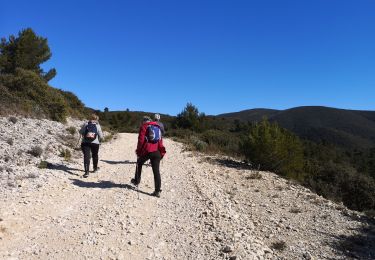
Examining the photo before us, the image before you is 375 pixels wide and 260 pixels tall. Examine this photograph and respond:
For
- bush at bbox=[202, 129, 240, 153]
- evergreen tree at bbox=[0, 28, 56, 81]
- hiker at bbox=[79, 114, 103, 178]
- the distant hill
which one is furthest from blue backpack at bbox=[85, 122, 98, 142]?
the distant hill

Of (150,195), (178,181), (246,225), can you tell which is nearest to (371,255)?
(246,225)

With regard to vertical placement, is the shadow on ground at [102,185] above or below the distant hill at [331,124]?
below

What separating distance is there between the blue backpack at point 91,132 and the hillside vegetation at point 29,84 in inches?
285

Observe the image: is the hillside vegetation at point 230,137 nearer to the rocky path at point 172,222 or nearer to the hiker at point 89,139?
the rocky path at point 172,222

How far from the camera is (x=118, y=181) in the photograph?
9.88 metres

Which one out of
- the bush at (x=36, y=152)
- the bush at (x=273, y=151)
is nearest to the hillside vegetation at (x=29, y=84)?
the bush at (x=36, y=152)

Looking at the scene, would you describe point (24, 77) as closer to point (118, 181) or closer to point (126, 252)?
point (118, 181)

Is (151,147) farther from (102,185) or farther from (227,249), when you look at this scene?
(227,249)

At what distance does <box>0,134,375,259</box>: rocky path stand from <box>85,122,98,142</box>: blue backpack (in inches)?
45.3

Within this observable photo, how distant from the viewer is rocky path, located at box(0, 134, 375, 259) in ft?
18.2

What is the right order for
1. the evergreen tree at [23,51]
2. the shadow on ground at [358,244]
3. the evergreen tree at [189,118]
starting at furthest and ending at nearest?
the evergreen tree at [189,118], the evergreen tree at [23,51], the shadow on ground at [358,244]

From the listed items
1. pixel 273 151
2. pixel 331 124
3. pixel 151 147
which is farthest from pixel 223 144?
pixel 331 124

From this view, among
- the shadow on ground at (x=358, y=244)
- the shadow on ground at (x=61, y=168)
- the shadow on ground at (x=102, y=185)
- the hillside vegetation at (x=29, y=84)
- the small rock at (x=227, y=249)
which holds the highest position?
the hillside vegetation at (x=29, y=84)

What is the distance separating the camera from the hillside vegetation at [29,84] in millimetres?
18062
